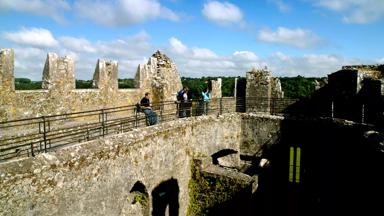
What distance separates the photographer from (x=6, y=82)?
34.8ft

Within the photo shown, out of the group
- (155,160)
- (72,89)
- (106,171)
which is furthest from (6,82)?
(155,160)

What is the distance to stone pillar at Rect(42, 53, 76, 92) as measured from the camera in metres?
12.0

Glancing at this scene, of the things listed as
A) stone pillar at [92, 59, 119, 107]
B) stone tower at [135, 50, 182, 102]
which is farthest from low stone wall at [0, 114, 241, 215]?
stone pillar at [92, 59, 119, 107]

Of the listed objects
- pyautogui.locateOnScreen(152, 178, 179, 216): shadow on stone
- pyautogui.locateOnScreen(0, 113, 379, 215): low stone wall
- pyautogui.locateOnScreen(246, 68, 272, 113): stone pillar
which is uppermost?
pyautogui.locateOnScreen(246, 68, 272, 113): stone pillar

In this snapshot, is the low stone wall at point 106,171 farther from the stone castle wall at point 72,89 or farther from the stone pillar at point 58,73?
the stone pillar at point 58,73

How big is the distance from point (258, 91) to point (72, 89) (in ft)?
28.5

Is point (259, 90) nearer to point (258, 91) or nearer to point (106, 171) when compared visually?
point (258, 91)

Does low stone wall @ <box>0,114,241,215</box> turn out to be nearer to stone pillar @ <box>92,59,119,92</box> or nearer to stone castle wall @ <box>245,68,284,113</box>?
stone castle wall @ <box>245,68,284,113</box>

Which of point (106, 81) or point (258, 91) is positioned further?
point (258, 91)

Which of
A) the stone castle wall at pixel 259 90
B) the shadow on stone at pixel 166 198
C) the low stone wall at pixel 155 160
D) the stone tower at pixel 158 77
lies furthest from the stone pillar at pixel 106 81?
the stone castle wall at pixel 259 90

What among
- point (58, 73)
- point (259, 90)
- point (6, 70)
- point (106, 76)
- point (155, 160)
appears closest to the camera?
point (6, 70)

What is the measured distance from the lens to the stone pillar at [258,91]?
55.5ft

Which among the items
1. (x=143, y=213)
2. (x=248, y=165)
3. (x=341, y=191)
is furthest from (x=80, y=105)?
(x=341, y=191)

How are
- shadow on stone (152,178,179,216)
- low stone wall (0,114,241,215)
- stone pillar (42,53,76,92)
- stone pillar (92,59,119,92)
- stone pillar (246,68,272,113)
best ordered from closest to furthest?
low stone wall (0,114,241,215) < shadow on stone (152,178,179,216) < stone pillar (42,53,76,92) < stone pillar (92,59,119,92) < stone pillar (246,68,272,113)
